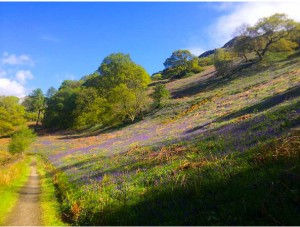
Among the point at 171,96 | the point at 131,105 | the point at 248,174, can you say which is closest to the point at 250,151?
the point at 248,174

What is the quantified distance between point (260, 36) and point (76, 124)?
2274 inches

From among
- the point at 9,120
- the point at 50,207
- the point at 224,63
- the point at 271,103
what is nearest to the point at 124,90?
the point at 224,63

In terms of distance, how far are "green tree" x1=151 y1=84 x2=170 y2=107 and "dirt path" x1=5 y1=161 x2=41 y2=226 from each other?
2041 inches

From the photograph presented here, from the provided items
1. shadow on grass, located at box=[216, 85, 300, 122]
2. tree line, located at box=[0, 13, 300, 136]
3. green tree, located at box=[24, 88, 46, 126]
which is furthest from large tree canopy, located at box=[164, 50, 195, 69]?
shadow on grass, located at box=[216, 85, 300, 122]

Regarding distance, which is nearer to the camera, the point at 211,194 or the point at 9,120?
the point at 211,194

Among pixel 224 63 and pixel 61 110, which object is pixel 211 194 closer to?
pixel 224 63

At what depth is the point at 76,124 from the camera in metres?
79.1

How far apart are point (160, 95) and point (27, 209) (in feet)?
191

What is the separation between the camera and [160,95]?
236ft

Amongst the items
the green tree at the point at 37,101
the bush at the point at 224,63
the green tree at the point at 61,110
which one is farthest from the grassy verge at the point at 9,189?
the green tree at the point at 37,101

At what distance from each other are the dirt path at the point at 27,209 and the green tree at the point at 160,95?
5185 cm

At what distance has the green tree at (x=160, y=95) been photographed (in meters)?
71.5

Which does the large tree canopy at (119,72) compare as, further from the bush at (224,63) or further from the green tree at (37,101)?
the green tree at (37,101)

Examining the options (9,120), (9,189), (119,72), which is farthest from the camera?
(119,72)
